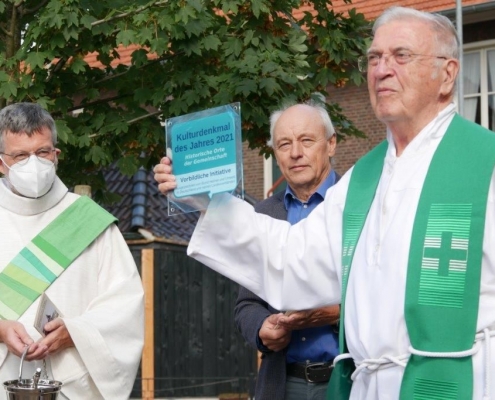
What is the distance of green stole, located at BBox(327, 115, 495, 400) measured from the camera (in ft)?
12.5

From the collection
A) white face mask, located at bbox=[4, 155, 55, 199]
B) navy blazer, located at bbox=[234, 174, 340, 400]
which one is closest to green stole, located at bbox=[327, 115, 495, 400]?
navy blazer, located at bbox=[234, 174, 340, 400]

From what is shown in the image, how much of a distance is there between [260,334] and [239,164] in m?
1.39

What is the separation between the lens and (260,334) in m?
5.15


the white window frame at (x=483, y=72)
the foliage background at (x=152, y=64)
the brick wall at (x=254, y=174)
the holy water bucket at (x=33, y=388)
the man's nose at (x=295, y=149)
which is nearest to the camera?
the holy water bucket at (x=33, y=388)

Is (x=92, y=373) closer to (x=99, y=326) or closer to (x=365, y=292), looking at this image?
(x=99, y=326)

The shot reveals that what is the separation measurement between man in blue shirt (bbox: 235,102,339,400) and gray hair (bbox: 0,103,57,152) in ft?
3.66

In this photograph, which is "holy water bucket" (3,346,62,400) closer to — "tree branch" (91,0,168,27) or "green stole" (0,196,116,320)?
"green stole" (0,196,116,320)

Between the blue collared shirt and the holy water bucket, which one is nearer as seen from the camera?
the holy water bucket

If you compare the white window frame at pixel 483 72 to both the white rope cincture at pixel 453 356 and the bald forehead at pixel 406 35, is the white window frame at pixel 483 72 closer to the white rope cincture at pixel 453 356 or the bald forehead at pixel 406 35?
the bald forehead at pixel 406 35

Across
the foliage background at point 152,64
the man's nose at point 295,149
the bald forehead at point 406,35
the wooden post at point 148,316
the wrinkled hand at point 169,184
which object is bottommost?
the wooden post at point 148,316

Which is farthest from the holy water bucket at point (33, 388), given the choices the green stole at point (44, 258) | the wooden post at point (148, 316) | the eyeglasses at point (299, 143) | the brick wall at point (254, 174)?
the brick wall at point (254, 174)

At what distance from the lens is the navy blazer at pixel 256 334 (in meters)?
5.18

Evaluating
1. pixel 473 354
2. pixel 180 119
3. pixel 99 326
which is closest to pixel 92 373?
pixel 99 326

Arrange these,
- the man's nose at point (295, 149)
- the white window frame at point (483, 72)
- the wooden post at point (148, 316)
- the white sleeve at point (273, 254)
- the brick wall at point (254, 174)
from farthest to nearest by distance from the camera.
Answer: the brick wall at point (254, 174), the white window frame at point (483, 72), the wooden post at point (148, 316), the man's nose at point (295, 149), the white sleeve at point (273, 254)
